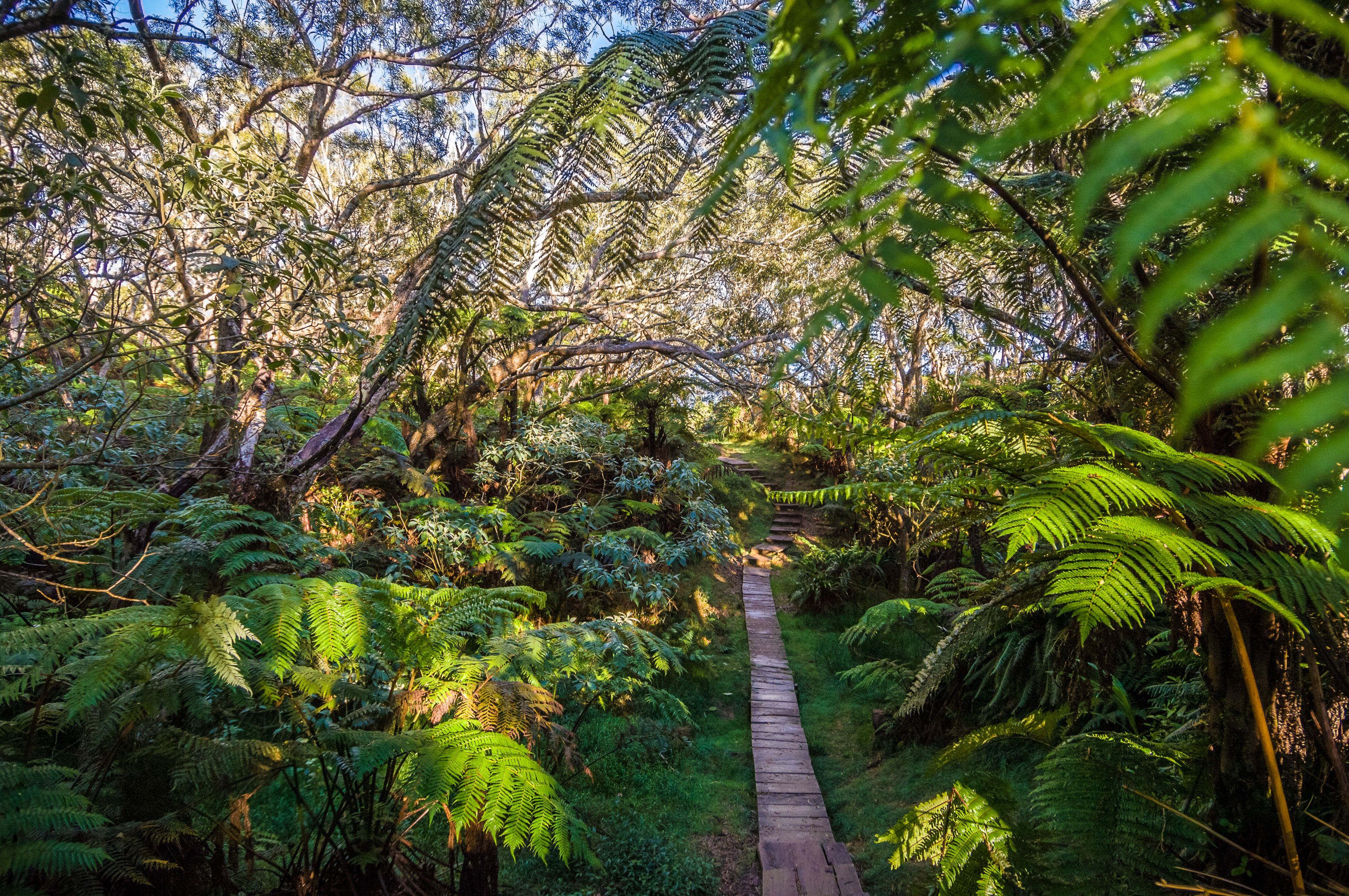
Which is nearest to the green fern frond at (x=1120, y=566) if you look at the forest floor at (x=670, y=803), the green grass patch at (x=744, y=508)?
the forest floor at (x=670, y=803)

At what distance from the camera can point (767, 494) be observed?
322cm

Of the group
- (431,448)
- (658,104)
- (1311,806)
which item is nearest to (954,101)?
(658,104)

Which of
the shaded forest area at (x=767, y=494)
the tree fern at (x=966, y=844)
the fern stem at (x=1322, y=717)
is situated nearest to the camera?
the shaded forest area at (x=767, y=494)

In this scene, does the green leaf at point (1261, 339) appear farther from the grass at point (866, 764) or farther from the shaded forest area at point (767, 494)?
the grass at point (866, 764)

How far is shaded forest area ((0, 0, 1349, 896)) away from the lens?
49 centimetres

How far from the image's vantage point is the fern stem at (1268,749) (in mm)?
1105

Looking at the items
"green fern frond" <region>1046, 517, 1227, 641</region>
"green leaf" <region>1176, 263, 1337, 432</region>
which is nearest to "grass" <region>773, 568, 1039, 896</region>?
"green fern frond" <region>1046, 517, 1227, 641</region>

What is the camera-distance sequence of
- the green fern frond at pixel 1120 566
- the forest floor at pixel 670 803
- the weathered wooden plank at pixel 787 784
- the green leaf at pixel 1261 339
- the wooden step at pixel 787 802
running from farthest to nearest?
the weathered wooden plank at pixel 787 784, the wooden step at pixel 787 802, the forest floor at pixel 670 803, the green fern frond at pixel 1120 566, the green leaf at pixel 1261 339

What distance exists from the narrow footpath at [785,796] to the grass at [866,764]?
113 millimetres

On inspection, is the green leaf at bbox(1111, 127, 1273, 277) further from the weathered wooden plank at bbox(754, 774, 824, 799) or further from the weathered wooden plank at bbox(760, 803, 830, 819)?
the weathered wooden plank at bbox(754, 774, 824, 799)

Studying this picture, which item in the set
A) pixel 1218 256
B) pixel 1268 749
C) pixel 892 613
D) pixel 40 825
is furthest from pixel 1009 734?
pixel 892 613

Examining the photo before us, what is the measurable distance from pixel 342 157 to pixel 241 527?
8.45 m

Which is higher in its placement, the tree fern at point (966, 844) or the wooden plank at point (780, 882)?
the tree fern at point (966, 844)

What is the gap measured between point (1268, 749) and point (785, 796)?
3294mm
